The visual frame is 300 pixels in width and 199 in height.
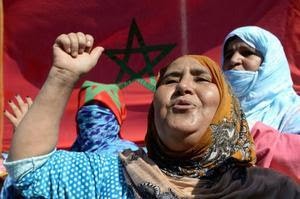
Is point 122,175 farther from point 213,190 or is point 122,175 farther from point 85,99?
point 85,99

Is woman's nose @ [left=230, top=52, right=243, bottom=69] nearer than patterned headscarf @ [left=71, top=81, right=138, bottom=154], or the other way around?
woman's nose @ [left=230, top=52, right=243, bottom=69]

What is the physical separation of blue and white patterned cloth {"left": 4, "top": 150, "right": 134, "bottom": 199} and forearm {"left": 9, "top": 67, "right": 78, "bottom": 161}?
0.10 ft

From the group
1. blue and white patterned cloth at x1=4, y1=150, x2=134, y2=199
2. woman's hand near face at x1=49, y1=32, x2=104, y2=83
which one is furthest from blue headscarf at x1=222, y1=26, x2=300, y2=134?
woman's hand near face at x1=49, y1=32, x2=104, y2=83

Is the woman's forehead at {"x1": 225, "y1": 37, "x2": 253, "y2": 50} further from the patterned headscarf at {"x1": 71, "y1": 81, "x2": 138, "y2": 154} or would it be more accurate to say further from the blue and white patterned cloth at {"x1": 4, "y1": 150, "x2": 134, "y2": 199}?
the blue and white patterned cloth at {"x1": 4, "y1": 150, "x2": 134, "y2": 199}

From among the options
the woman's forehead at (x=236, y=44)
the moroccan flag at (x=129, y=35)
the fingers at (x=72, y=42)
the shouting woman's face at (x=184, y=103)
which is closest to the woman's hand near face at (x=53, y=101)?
the fingers at (x=72, y=42)

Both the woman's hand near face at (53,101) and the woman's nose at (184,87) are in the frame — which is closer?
the woman's hand near face at (53,101)

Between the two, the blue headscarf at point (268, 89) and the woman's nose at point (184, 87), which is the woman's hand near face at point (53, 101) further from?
the blue headscarf at point (268, 89)

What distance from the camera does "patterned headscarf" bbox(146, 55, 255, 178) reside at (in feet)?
→ 6.75

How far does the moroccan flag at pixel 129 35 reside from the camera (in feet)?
17.2

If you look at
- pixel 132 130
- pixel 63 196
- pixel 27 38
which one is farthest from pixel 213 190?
pixel 27 38

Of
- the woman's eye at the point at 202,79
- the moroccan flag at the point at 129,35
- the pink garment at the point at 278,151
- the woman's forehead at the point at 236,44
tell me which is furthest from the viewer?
the moroccan flag at the point at 129,35

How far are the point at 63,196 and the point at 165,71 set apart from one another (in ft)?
1.58

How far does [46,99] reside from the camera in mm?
1923

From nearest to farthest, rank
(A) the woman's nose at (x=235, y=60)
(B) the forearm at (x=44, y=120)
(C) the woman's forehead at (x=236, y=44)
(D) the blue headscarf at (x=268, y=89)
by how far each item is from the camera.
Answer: (B) the forearm at (x=44, y=120)
(D) the blue headscarf at (x=268, y=89)
(A) the woman's nose at (x=235, y=60)
(C) the woman's forehead at (x=236, y=44)
